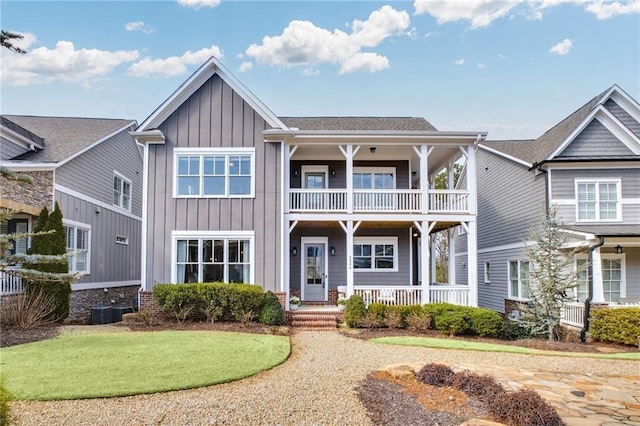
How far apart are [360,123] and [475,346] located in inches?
396

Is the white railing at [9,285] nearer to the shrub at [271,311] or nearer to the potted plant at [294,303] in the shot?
the shrub at [271,311]

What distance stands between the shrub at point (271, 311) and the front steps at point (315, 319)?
0.63 m

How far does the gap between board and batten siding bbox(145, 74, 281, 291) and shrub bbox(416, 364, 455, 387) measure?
7.61 meters

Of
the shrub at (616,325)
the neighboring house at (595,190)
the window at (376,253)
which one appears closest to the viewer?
the shrub at (616,325)

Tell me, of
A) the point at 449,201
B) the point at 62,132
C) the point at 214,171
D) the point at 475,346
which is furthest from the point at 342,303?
the point at 62,132

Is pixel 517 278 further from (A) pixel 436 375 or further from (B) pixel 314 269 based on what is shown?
(A) pixel 436 375

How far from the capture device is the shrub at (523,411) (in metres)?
5.01

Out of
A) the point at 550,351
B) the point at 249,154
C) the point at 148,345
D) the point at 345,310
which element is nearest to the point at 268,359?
the point at 148,345

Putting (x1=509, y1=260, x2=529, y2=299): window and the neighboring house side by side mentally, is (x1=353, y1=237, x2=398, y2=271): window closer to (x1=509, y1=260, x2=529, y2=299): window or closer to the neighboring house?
the neighboring house

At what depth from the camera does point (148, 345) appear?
9.30 metres

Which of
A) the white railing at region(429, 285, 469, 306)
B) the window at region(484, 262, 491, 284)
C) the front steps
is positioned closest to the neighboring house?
the white railing at region(429, 285, 469, 306)

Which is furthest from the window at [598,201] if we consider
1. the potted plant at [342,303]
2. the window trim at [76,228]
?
the window trim at [76,228]

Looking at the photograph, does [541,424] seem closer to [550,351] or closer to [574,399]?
[574,399]

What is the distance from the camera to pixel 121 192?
19969 mm
